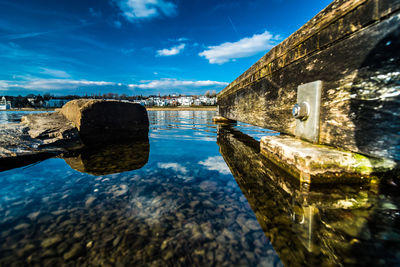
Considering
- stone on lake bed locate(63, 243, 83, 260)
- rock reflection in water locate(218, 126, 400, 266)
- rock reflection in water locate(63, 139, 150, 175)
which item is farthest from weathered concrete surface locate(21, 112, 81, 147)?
rock reflection in water locate(218, 126, 400, 266)

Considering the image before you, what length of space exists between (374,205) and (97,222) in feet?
7.21

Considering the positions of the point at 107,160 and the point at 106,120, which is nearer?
the point at 107,160

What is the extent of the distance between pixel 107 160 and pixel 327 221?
298 centimetres

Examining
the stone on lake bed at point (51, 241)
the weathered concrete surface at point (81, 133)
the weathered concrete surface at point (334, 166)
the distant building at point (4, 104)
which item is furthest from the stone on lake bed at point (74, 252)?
the distant building at point (4, 104)

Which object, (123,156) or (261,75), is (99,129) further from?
(261,75)

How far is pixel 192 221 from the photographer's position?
1329mm

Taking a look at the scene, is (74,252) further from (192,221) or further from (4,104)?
(4,104)

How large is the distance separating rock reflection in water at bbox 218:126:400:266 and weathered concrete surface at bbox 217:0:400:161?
0.45m

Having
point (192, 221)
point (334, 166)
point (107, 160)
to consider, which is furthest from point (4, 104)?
point (334, 166)

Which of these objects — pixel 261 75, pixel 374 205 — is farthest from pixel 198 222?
pixel 261 75

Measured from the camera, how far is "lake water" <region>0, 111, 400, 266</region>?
3.26ft

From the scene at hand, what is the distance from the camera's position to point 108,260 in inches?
38.7

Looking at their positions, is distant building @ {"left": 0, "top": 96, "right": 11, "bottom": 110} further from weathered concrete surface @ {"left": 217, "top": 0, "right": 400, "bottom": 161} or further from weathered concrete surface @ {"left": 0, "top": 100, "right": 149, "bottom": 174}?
weathered concrete surface @ {"left": 217, "top": 0, "right": 400, "bottom": 161}

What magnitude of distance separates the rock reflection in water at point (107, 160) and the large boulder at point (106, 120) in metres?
0.70
